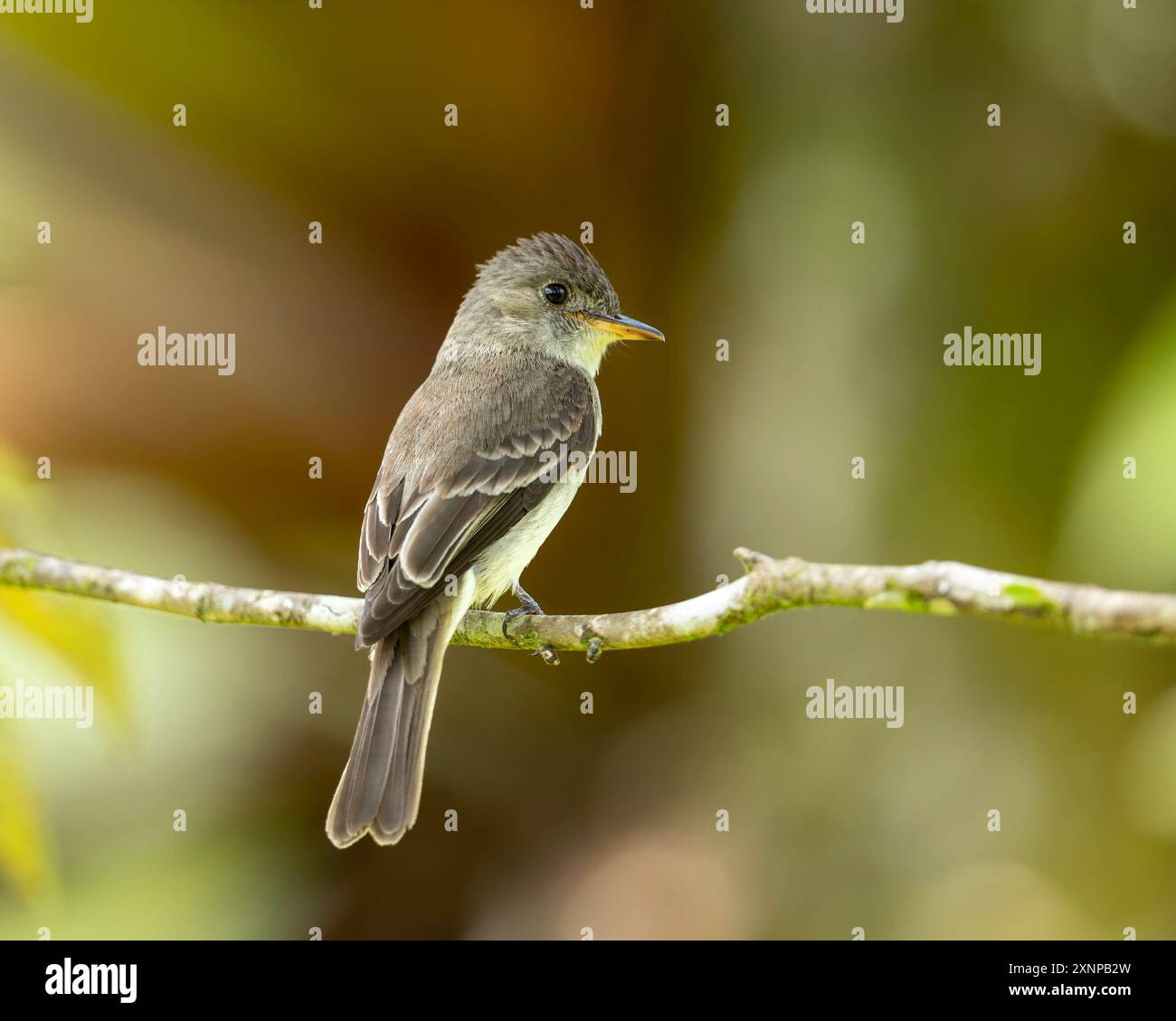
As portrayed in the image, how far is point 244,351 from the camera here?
18.2ft

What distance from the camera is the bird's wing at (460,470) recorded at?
134 inches

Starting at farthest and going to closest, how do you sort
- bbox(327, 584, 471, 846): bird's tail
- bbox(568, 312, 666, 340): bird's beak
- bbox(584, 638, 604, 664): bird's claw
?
1. bbox(568, 312, 666, 340): bird's beak
2. bbox(327, 584, 471, 846): bird's tail
3. bbox(584, 638, 604, 664): bird's claw

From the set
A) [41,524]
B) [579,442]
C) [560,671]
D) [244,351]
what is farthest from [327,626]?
[244,351]

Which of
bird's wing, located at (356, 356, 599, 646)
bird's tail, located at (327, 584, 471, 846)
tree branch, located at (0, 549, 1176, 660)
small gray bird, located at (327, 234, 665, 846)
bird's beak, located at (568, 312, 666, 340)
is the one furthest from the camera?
bird's beak, located at (568, 312, 666, 340)

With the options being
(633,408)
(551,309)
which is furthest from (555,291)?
(633,408)

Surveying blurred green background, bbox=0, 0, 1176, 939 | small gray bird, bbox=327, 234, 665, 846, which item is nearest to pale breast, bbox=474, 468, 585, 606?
small gray bird, bbox=327, 234, 665, 846

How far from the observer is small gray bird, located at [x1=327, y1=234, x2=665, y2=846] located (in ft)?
10.8

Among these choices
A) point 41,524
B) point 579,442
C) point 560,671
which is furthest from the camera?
point 560,671

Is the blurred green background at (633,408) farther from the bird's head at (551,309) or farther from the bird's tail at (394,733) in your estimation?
the bird's tail at (394,733)

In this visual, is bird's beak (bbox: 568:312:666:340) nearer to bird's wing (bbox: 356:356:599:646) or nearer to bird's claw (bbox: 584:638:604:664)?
→ bird's wing (bbox: 356:356:599:646)

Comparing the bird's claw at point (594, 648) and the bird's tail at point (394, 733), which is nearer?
the bird's claw at point (594, 648)

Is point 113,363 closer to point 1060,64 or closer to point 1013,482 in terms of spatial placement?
point 1013,482

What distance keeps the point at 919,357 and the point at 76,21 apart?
3792 millimetres

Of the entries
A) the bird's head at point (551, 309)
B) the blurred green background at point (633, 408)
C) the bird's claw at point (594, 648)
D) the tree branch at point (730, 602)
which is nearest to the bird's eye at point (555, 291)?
the bird's head at point (551, 309)
